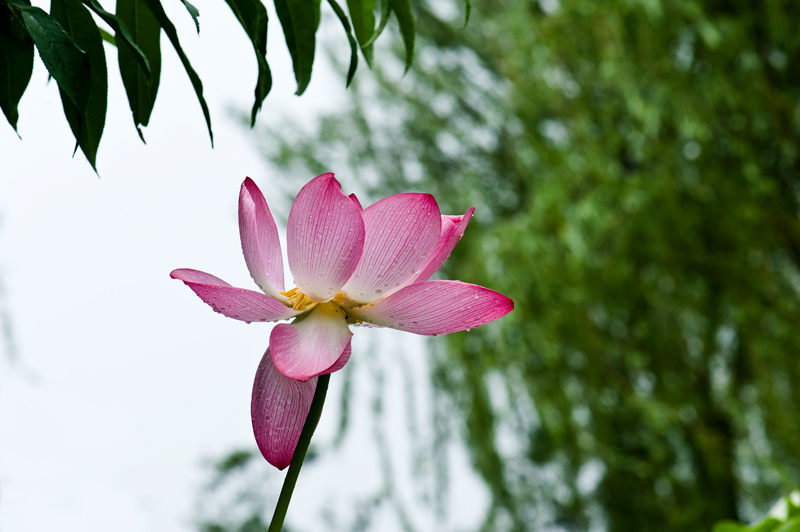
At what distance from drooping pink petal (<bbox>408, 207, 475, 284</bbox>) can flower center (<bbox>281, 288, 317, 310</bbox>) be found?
33 millimetres

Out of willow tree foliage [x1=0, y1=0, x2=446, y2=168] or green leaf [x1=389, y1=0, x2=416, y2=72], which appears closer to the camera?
willow tree foliage [x1=0, y1=0, x2=446, y2=168]

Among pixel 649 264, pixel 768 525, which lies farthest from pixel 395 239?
pixel 649 264

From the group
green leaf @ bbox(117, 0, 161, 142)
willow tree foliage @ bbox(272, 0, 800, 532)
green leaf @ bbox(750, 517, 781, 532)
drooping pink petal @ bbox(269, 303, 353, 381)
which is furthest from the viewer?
willow tree foliage @ bbox(272, 0, 800, 532)

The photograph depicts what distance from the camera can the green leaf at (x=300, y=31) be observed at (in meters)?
0.35

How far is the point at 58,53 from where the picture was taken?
0.82 feet

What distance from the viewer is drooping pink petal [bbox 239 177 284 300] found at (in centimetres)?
24

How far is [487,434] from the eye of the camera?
2344 millimetres

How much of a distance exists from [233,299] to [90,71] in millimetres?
117

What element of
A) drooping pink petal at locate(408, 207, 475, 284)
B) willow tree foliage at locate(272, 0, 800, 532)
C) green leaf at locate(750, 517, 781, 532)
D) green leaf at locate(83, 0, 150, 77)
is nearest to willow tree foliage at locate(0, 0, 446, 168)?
green leaf at locate(83, 0, 150, 77)

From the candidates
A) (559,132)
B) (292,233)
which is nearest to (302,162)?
(559,132)

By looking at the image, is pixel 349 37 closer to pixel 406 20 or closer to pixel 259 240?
pixel 406 20

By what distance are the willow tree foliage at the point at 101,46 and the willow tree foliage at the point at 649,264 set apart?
4.95 feet

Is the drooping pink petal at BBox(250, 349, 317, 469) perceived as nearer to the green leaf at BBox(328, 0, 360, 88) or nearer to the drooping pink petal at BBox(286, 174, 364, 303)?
the drooping pink petal at BBox(286, 174, 364, 303)

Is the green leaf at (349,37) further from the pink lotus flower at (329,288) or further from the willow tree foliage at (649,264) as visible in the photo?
the willow tree foliage at (649,264)
